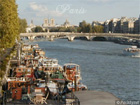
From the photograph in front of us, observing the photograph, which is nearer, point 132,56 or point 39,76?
point 39,76

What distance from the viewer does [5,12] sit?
18234mm

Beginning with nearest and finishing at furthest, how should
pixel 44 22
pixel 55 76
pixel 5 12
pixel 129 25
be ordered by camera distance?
pixel 55 76, pixel 5 12, pixel 129 25, pixel 44 22

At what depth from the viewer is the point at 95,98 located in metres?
7.59

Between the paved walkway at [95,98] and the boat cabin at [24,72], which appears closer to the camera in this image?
the paved walkway at [95,98]

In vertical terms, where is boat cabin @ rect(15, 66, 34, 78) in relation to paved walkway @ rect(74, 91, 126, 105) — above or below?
below

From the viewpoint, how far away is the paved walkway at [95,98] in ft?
23.8

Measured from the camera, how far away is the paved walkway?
7256mm

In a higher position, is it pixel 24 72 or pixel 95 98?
pixel 95 98

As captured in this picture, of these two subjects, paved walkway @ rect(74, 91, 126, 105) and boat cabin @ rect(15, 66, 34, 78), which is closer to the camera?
paved walkway @ rect(74, 91, 126, 105)

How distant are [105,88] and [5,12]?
634cm

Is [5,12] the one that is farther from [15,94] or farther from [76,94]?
[76,94]

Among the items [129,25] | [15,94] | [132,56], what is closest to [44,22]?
[129,25]

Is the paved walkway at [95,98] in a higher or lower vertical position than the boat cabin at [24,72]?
higher

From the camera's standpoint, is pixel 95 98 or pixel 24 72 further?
pixel 24 72
